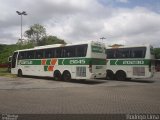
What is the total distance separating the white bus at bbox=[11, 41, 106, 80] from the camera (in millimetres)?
18125

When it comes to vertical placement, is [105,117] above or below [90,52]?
below

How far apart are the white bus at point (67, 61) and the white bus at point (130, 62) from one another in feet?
8.17

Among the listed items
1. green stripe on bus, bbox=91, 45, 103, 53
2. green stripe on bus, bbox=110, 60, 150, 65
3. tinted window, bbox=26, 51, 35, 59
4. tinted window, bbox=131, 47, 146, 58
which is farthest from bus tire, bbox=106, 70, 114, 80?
tinted window, bbox=26, 51, 35, 59

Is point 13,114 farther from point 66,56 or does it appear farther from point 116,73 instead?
point 116,73

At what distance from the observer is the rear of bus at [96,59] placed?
1789 centimetres

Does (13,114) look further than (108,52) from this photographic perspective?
No

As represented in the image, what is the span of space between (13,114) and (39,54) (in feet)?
50.1

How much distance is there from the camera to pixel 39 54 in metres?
22.7

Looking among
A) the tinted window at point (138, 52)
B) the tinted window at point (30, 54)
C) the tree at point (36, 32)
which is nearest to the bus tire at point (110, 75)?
the tinted window at point (138, 52)

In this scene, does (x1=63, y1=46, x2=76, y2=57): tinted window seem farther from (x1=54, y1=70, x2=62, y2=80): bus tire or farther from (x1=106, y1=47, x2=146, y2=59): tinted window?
(x1=106, y1=47, x2=146, y2=59): tinted window

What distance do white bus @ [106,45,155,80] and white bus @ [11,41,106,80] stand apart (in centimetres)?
249

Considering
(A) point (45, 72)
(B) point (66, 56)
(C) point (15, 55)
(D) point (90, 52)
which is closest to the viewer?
(D) point (90, 52)

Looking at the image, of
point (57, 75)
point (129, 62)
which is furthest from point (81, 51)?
point (129, 62)

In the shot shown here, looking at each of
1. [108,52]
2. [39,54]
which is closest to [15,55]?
[39,54]
